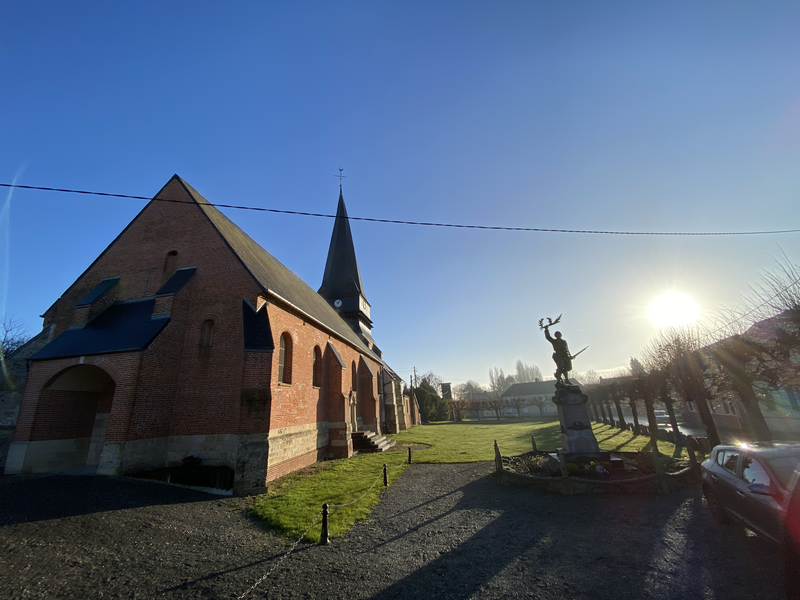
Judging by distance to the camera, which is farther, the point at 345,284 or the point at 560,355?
the point at 345,284

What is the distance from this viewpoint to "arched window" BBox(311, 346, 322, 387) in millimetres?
16281

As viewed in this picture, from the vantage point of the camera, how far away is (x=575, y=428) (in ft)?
37.3

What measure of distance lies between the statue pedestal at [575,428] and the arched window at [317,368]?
1035cm

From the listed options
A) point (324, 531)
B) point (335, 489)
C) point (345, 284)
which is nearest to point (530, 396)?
point (345, 284)

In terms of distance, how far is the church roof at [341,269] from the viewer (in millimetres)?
33375

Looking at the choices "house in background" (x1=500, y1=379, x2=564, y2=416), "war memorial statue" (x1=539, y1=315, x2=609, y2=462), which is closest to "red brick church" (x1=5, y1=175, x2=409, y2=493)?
"war memorial statue" (x1=539, y1=315, x2=609, y2=462)

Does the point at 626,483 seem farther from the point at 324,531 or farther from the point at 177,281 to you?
the point at 177,281

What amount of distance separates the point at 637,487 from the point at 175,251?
1773 cm

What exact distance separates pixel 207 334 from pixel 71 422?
538 cm

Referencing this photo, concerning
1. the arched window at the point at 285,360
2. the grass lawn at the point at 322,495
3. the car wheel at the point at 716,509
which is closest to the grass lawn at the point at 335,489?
the grass lawn at the point at 322,495

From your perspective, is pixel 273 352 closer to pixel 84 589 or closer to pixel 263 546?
pixel 263 546

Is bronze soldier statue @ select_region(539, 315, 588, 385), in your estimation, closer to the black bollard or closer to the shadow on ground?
the black bollard

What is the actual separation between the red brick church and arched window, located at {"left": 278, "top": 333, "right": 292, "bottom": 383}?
4 cm

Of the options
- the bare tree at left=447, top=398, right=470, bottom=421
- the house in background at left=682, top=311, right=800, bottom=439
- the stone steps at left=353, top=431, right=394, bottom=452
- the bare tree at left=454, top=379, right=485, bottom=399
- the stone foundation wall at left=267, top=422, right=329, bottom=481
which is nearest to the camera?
the house in background at left=682, top=311, right=800, bottom=439
